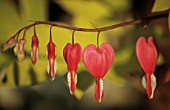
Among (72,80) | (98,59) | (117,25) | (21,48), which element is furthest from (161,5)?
(21,48)

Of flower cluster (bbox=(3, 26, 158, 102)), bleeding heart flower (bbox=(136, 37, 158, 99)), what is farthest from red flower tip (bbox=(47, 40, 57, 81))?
bleeding heart flower (bbox=(136, 37, 158, 99))

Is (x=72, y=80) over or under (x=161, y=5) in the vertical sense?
under

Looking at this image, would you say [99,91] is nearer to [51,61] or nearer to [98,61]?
Answer: [98,61]

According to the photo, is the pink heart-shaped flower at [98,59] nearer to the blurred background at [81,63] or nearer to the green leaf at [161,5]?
the blurred background at [81,63]

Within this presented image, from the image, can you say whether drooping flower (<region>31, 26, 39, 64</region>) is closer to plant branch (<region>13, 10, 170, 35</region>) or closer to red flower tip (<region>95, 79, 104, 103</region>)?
plant branch (<region>13, 10, 170, 35</region>)

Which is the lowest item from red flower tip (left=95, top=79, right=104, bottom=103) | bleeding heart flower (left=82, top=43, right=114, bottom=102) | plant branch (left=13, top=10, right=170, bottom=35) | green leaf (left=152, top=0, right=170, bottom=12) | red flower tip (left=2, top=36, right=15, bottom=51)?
red flower tip (left=95, top=79, right=104, bottom=103)

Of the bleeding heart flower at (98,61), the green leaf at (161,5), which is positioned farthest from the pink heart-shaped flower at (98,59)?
the green leaf at (161,5)
